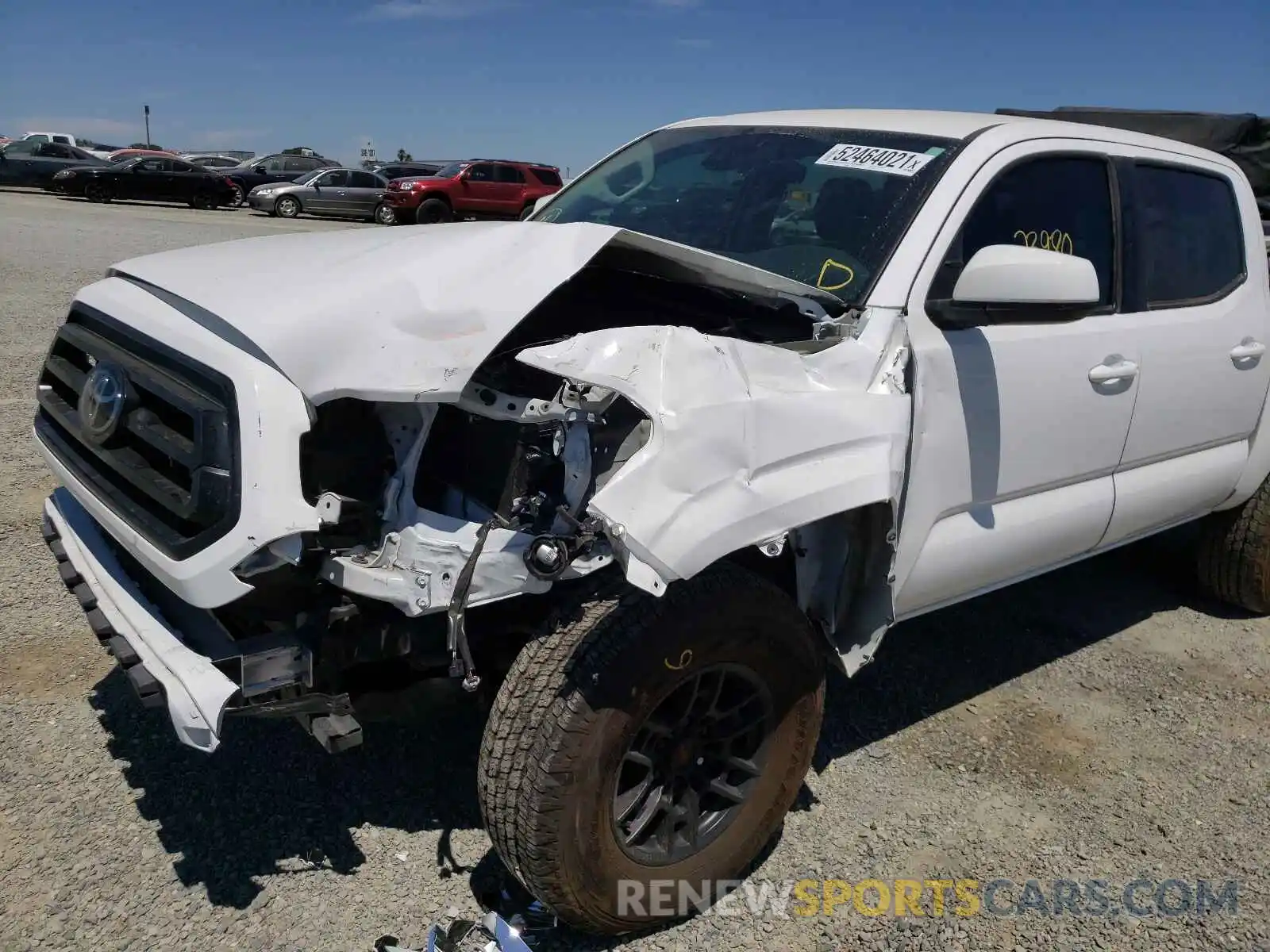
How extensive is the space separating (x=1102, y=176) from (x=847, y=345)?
1466 mm

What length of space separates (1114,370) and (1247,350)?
0.97 meters

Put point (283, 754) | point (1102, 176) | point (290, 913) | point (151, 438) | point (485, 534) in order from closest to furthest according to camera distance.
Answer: point (485, 534) → point (151, 438) → point (290, 913) → point (283, 754) → point (1102, 176)

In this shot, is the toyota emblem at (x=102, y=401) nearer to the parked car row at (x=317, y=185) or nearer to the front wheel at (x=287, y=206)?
the parked car row at (x=317, y=185)

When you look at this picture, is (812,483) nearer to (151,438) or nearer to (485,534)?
(485,534)

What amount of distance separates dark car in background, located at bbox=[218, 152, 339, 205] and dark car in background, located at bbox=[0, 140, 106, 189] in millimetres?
3396

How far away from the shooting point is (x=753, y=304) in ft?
9.64

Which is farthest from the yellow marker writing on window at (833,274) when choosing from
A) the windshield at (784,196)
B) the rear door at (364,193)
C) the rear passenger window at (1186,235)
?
the rear door at (364,193)

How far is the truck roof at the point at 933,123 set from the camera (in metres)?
3.15

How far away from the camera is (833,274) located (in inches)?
113

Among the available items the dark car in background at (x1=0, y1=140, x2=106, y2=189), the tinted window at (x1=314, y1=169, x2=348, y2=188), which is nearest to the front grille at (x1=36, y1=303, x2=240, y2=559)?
the tinted window at (x1=314, y1=169, x2=348, y2=188)

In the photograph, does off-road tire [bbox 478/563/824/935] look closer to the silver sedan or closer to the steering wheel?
the steering wheel

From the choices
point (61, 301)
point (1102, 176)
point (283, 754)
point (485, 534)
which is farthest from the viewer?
point (61, 301)

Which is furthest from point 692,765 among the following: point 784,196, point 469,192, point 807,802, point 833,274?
point 469,192

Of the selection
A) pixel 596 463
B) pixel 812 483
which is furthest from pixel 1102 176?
pixel 596 463
